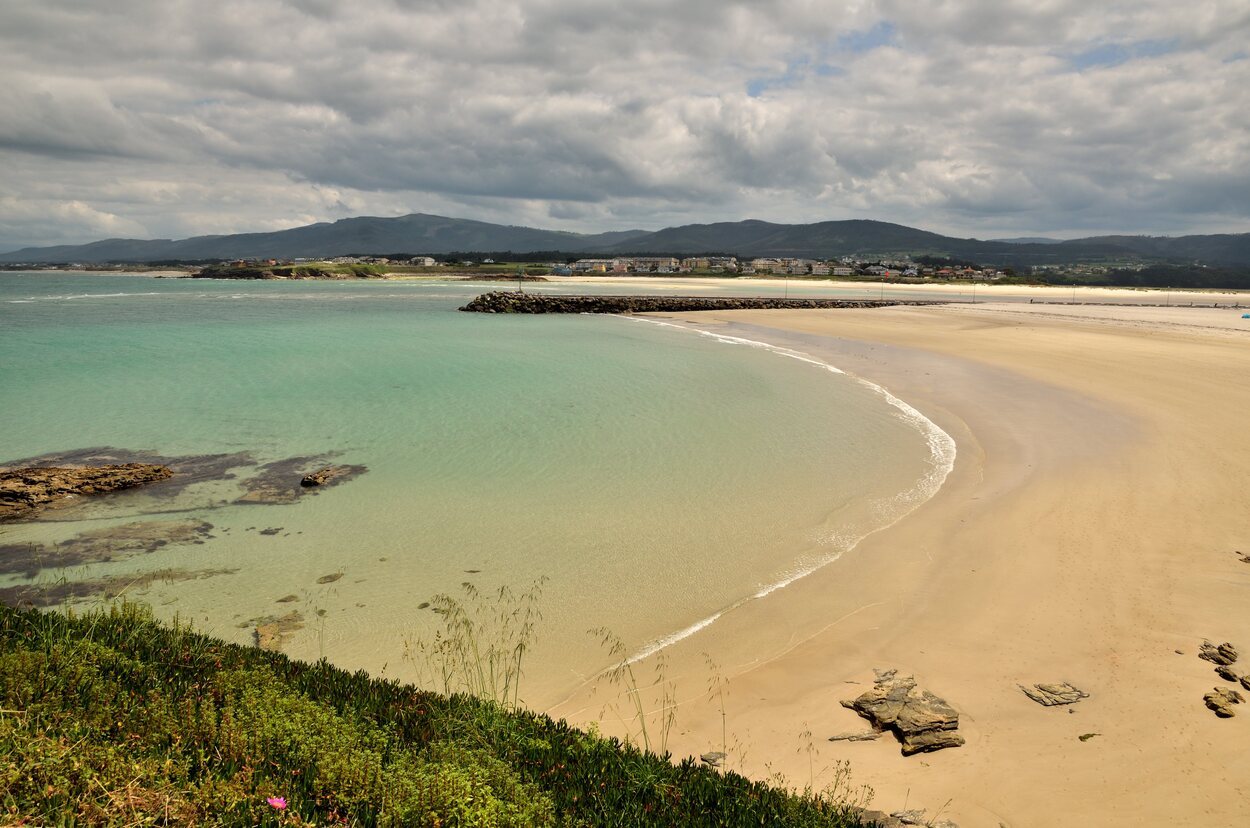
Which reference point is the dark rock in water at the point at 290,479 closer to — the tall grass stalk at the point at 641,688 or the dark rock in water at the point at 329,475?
the dark rock in water at the point at 329,475

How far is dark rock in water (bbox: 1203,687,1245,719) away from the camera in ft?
19.2

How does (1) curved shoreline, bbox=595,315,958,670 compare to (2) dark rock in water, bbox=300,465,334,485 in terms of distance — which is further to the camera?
(2) dark rock in water, bbox=300,465,334,485

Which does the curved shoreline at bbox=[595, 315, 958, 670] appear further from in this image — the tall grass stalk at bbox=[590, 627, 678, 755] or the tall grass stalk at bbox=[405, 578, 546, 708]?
the tall grass stalk at bbox=[405, 578, 546, 708]

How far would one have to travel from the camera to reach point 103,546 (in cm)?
1028

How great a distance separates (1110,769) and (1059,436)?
13.3m

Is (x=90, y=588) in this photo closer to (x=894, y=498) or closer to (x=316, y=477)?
(x=316, y=477)

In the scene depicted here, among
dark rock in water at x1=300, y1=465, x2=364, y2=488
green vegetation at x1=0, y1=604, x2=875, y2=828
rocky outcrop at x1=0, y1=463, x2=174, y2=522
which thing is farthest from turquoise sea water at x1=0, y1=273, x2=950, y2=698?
green vegetation at x1=0, y1=604, x2=875, y2=828

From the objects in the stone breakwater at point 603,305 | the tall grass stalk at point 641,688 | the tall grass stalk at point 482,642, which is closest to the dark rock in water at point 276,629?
the tall grass stalk at point 482,642

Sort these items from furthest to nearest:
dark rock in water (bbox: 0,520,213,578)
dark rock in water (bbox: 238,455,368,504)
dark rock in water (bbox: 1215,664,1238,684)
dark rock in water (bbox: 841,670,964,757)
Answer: dark rock in water (bbox: 238,455,368,504)
dark rock in water (bbox: 0,520,213,578)
dark rock in water (bbox: 1215,664,1238,684)
dark rock in water (bbox: 841,670,964,757)

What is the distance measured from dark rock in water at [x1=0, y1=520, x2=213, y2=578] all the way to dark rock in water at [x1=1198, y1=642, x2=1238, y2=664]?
1372cm

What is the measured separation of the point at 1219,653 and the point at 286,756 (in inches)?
353

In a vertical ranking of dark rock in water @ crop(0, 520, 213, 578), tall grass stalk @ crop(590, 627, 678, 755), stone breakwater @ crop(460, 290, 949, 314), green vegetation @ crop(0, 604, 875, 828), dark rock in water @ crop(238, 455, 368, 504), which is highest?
stone breakwater @ crop(460, 290, 949, 314)

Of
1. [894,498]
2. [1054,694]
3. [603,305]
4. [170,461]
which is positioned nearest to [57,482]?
[170,461]

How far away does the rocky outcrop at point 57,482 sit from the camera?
11.7m
